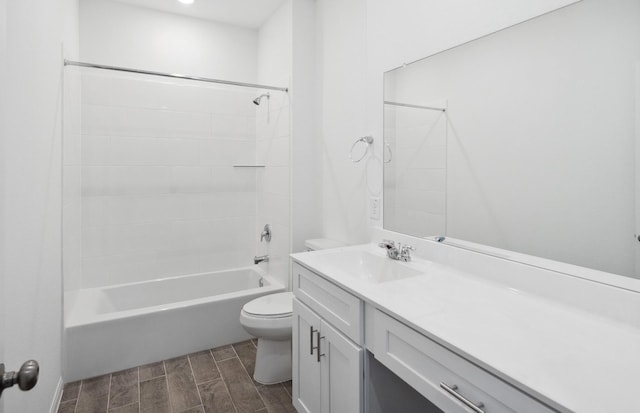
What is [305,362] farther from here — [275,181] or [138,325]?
[275,181]

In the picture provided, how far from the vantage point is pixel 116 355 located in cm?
224

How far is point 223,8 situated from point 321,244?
216 cm

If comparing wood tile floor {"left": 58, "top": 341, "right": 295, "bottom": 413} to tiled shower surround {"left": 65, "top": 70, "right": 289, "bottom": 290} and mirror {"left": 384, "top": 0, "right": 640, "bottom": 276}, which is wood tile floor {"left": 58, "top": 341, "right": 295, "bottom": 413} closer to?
tiled shower surround {"left": 65, "top": 70, "right": 289, "bottom": 290}

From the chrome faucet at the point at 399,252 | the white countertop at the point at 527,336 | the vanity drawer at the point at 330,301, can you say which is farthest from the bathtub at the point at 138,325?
the white countertop at the point at 527,336

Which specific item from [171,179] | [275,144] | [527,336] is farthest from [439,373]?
[171,179]

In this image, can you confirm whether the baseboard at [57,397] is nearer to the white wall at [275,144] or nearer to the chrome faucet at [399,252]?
the white wall at [275,144]

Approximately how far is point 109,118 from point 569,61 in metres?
3.05

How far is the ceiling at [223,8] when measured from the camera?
2795mm

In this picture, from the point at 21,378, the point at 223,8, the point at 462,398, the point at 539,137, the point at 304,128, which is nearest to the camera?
the point at 21,378

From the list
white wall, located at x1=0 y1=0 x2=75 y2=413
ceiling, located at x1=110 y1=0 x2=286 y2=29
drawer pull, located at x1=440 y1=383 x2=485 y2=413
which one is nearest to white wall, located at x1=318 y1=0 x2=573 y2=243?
ceiling, located at x1=110 y1=0 x2=286 y2=29

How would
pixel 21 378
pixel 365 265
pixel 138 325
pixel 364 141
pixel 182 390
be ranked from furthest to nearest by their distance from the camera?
pixel 138 325 < pixel 364 141 < pixel 182 390 < pixel 365 265 < pixel 21 378

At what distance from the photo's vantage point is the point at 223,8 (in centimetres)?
290

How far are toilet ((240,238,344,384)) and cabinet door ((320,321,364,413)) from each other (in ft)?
1.99

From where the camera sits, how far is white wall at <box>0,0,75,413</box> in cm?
114
